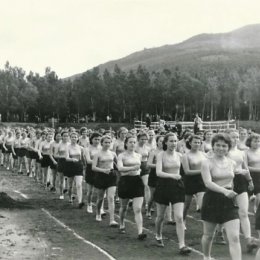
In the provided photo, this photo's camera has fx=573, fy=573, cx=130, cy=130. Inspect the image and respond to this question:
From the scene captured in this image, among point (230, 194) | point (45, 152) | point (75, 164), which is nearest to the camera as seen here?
point (230, 194)

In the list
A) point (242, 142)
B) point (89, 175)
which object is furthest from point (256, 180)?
point (89, 175)

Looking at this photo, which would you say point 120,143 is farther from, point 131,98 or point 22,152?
point 131,98

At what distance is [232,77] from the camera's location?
117812 millimetres

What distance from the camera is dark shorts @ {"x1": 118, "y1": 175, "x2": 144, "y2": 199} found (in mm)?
11312

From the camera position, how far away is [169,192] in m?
10.1

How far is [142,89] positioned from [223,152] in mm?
94547

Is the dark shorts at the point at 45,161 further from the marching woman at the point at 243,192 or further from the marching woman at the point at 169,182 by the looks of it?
the marching woman at the point at 243,192

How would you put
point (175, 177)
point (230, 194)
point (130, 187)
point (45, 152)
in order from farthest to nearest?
point (45, 152), point (130, 187), point (175, 177), point (230, 194)

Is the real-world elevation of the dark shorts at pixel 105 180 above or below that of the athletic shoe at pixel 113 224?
above

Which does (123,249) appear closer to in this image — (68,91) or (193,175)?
(193,175)

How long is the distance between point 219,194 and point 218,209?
22 cm

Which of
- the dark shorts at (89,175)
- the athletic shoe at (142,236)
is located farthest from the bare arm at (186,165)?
the dark shorts at (89,175)

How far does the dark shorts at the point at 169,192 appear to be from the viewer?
999 centimetres

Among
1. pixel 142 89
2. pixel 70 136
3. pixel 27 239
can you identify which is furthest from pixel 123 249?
pixel 142 89
